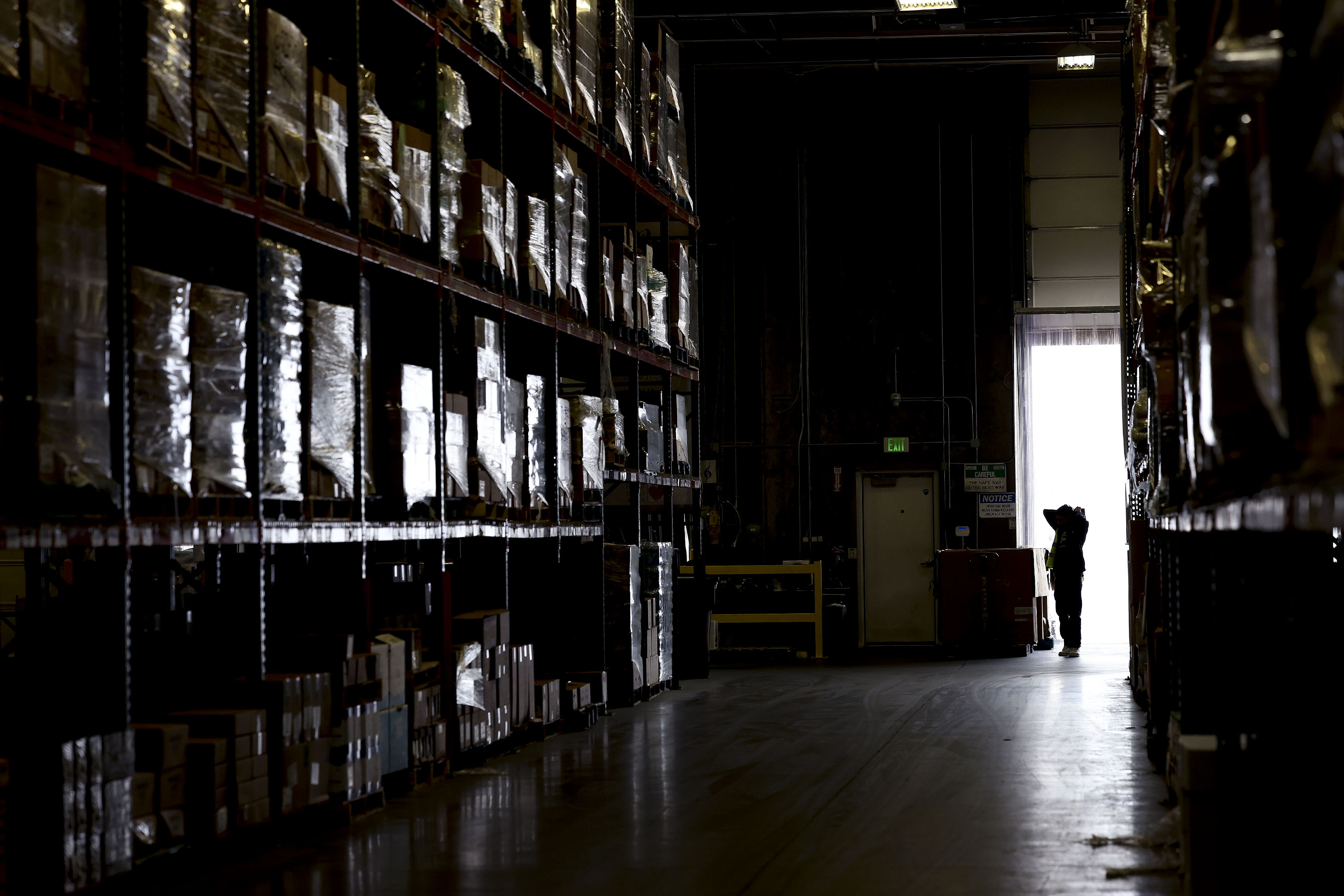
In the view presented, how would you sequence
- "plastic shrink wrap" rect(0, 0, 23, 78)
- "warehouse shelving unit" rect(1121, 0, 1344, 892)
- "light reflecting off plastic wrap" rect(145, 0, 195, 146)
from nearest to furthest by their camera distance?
"warehouse shelving unit" rect(1121, 0, 1344, 892) → "plastic shrink wrap" rect(0, 0, 23, 78) → "light reflecting off plastic wrap" rect(145, 0, 195, 146)


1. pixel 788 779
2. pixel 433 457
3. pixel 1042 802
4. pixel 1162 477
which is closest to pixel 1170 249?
pixel 1162 477

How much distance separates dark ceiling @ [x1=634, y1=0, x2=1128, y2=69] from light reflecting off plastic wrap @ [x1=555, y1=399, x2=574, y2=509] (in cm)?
789

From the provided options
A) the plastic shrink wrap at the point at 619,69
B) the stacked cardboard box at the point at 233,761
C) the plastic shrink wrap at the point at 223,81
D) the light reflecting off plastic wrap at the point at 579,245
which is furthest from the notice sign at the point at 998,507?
the plastic shrink wrap at the point at 223,81

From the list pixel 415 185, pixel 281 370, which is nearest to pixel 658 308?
pixel 415 185

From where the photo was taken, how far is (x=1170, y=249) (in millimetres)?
5605

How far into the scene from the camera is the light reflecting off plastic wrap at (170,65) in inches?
214

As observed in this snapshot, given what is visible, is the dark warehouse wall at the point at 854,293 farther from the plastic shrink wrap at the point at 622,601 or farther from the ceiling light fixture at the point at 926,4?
the plastic shrink wrap at the point at 622,601

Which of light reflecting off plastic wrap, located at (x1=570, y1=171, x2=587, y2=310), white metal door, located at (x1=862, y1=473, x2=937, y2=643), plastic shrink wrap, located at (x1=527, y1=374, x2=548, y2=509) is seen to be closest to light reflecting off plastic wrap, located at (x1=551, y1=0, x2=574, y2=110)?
light reflecting off plastic wrap, located at (x1=570, y1=171, x2=587, y2=310)

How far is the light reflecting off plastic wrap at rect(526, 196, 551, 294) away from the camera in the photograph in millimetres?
9469

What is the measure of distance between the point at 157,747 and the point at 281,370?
5.80 feet

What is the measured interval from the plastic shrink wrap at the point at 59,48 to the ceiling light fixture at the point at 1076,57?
44.0 ft

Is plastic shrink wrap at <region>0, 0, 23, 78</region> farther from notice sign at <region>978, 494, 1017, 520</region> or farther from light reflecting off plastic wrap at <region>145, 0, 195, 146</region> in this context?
notice sign at <region>978, 494, 1017, 520</region>

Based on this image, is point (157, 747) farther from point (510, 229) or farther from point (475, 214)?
point (510, 229)

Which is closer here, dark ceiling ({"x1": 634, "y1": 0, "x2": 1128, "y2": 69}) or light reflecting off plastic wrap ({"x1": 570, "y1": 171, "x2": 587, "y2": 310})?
light reflecting off plastic wrap ({"x1": 570, "y1": 171, "x2": 587, "y2": 310})
